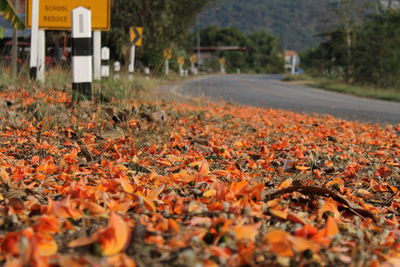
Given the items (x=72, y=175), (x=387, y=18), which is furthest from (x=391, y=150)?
(x=387, y=18)

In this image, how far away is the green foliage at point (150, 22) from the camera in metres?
22.8

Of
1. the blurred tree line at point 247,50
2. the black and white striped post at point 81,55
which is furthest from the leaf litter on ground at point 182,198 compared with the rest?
the blurred tree line at point 247,50

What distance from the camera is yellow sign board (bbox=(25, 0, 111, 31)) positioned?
8812 millimetres

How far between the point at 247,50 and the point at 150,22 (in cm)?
7414

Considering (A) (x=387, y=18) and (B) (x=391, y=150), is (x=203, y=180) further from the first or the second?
(A) (x=387, y=18)

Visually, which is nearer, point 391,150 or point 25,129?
point 25,129

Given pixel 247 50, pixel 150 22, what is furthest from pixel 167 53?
pixel 247 50

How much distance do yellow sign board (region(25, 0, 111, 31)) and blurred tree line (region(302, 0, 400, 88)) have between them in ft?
54.3

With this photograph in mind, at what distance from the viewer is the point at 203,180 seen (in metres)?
2.58

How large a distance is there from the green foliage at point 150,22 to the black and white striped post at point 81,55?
620 inches

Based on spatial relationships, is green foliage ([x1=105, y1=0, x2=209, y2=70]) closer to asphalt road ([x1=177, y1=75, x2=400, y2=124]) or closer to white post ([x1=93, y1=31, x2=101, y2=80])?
asphalt road ([x1=177, y1=75, x2=400, y2=124])

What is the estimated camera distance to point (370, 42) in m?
24.1

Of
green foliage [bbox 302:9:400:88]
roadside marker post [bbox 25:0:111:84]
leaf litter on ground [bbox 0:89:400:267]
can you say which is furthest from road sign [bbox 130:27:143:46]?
green foliage [bbox 302:9:400:88]

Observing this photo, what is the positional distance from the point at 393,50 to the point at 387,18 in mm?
4403
